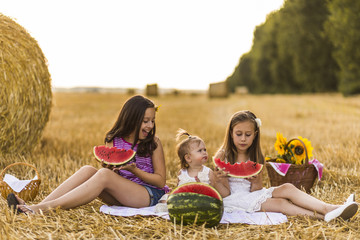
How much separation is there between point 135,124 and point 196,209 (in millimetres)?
1185

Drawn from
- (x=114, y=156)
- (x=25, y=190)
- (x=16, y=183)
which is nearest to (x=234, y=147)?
(x=114, y=156)

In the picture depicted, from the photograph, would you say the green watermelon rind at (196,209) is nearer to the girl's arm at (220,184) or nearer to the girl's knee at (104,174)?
the girl's arm at (220,184)

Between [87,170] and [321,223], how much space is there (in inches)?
90.5

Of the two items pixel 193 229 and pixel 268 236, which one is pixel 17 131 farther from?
pixel 268 236

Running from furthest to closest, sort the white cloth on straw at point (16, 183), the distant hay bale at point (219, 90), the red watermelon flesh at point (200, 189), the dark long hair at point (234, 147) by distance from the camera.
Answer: the distant hay bale at point (219, 90) < the white cloth on straw at point (16, 183) < the dark long hair at point (234, 147) < the red watermelon flesh at point (200, 189)

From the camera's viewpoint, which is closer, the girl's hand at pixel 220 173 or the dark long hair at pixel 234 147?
the girl's hand at pixel 220 173

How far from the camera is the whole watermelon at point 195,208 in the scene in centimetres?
323

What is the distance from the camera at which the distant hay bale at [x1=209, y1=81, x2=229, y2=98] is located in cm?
3434

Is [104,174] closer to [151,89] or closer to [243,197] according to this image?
[243,197]

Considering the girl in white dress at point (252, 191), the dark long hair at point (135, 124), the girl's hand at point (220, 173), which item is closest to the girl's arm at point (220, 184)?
the girl in white dress at point (252, 191)

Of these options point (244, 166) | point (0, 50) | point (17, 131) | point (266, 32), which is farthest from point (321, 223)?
point (266, 32)

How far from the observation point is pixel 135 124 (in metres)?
3.96

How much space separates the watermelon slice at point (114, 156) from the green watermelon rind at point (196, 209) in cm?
68

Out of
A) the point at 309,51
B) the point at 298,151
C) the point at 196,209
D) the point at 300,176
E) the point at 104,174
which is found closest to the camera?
the point at 196,209
